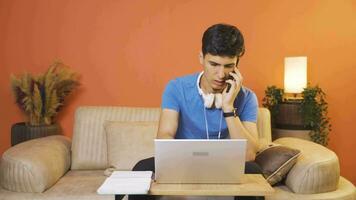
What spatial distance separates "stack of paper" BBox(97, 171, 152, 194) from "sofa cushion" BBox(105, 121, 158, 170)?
1056 mm

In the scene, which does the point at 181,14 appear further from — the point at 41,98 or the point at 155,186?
the point at 155,186

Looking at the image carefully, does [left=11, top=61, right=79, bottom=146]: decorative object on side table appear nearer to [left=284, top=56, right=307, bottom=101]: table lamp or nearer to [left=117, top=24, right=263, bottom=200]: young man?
[left=117, top=24, right=263, bottom=200]: young man

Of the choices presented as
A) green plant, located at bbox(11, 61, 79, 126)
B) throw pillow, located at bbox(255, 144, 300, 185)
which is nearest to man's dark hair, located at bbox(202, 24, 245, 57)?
throw pillow, located at bbox(255, 144, 300, 185)

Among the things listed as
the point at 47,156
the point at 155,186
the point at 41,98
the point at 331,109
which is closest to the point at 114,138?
the point at 47,156

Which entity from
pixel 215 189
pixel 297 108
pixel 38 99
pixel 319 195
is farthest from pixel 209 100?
pixel 38 99

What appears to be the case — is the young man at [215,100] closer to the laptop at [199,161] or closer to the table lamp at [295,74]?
the laptop at [199,161]

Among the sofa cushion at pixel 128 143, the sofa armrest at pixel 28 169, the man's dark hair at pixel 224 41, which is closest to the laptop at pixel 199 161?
the man's dark hair at pixel 224 41

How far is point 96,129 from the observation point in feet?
8.54

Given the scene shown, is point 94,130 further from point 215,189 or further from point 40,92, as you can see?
point 215,189

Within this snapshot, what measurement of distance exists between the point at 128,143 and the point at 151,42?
999 millimetres

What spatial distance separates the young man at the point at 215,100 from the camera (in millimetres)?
1699

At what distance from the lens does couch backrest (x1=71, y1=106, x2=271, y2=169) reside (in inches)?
100

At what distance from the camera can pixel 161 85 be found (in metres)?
3.16

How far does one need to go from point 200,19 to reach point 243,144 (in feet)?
6.66
